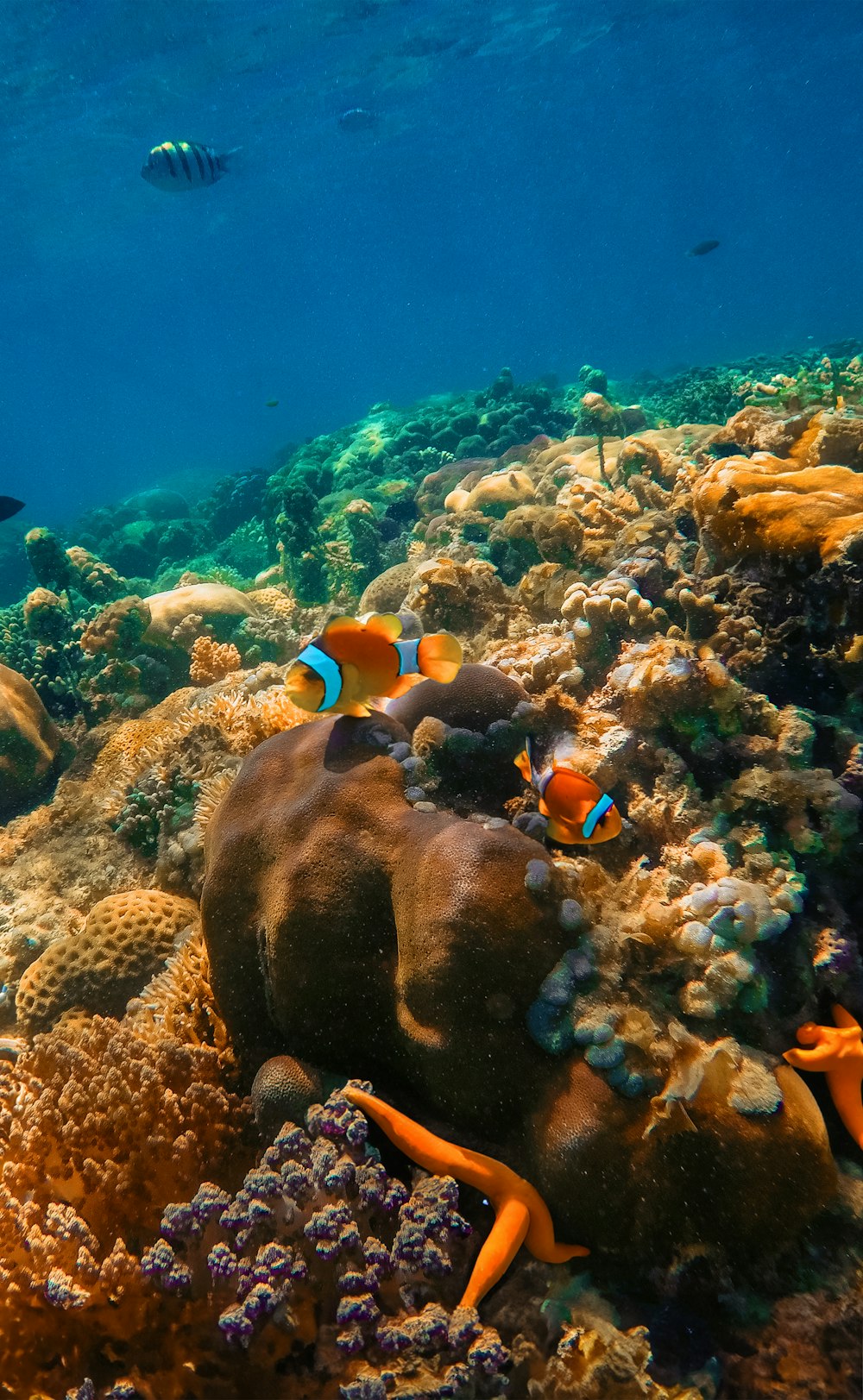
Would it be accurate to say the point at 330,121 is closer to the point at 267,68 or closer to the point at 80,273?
the point at 267,68

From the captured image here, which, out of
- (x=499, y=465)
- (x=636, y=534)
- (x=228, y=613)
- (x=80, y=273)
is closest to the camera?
(x=636, y=534)

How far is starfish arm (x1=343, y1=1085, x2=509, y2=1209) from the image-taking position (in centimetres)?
219

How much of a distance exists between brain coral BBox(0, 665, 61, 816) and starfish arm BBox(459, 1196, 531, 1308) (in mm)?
6691

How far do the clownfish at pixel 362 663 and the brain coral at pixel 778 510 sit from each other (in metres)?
1.97

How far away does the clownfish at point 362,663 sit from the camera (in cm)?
244

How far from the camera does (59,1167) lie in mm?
2377

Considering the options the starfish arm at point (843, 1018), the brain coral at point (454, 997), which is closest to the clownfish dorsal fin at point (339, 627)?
the brain coral at point (454, 997)

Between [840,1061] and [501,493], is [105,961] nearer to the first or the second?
[840,1061]

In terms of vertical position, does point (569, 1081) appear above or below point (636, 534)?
below

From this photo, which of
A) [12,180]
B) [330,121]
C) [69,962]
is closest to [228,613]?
[69,962]

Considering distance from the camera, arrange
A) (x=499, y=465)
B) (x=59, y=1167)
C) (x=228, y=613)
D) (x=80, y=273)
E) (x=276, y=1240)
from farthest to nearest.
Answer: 1. (x=80, y=273)
2. (x=499, y=465)
3. (x=228, y=613)
4. (x=59, y=1167)
5. (x=276, y=1240)

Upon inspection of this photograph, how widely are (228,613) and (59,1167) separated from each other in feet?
22.6

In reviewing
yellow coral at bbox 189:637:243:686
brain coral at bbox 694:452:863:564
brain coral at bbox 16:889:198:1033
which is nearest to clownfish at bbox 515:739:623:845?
brain coral at bbox 694:452:863:564

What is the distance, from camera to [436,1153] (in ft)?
7.32
